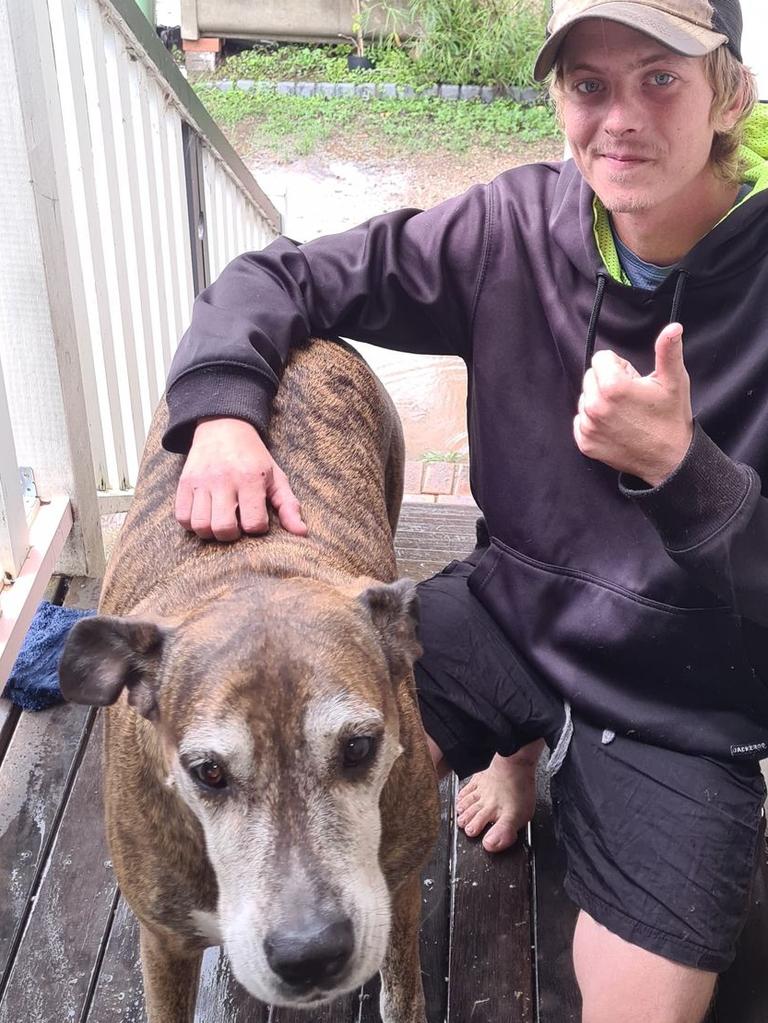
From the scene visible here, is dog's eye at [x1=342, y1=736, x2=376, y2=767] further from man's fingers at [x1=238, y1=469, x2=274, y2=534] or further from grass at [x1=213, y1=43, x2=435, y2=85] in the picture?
grass at [x1=213, y1=43, x2=435, y2=85]

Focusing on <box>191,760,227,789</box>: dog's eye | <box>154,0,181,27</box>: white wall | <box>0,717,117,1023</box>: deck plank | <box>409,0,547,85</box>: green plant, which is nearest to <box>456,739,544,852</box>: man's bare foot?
<box>0,717,117,1023</box>: deck plank

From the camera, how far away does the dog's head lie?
1700 mm

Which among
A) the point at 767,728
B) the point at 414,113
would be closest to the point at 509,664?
the point at 767,728

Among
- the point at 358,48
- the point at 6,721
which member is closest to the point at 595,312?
the point at 6,721

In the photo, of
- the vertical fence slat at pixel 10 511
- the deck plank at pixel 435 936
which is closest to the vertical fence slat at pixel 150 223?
the vertical fence slat at pixel 10 511

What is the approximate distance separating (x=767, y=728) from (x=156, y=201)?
3.05 metres

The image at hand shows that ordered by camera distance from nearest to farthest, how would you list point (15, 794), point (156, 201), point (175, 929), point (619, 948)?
1. point (175, 929)
2. point (619, 948)
3. point (15, 794)
4. point (156, 201)

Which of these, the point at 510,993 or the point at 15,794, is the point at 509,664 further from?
the point at 15,794

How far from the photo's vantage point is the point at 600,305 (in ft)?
7.61

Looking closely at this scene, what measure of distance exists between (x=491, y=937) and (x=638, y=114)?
195 cm

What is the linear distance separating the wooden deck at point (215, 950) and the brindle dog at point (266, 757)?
184 mm

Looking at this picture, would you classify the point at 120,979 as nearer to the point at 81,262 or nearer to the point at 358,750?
the point at 358,750

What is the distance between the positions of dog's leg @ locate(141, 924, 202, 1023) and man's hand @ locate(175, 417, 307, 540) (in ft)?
2.82

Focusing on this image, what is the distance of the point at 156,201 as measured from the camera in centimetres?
415
